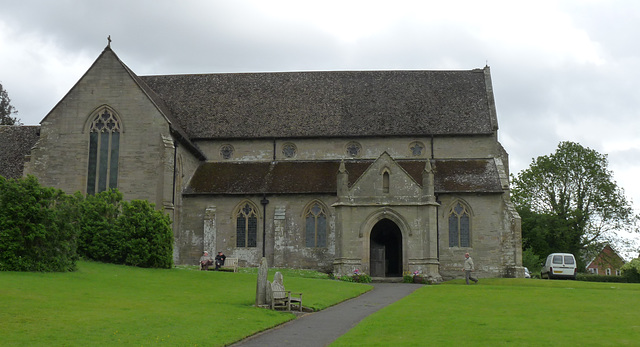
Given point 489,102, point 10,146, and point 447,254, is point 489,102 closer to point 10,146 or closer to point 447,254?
point 447,254

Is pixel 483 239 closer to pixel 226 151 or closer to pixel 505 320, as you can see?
pixel 226 151

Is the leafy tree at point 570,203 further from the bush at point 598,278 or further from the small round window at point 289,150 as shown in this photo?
the small round window at point 289,150

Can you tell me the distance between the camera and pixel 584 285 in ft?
114

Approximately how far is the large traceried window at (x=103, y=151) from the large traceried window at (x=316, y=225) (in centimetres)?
1258

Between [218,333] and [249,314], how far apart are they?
12.4ft

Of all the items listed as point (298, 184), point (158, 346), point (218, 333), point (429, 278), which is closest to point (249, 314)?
point (218, 333)

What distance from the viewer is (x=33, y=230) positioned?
88.9 ft

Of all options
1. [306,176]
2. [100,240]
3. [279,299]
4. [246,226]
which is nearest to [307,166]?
[306,176]

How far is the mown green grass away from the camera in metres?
15.6

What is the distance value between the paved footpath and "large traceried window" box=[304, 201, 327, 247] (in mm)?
15519

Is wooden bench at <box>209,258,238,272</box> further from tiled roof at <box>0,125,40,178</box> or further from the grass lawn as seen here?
tiled roof at <box>0,125,40,178</box>

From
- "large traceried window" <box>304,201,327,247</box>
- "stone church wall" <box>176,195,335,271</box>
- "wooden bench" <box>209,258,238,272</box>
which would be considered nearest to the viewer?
"wooden bench" <box>209,258,238,272</box>

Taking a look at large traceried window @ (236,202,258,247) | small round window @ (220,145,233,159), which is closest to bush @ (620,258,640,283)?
large traceried window @ (236,202,258,247)

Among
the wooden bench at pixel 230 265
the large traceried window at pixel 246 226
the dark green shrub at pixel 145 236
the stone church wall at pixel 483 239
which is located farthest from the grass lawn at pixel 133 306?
the stone church wall at pixel 483 239
